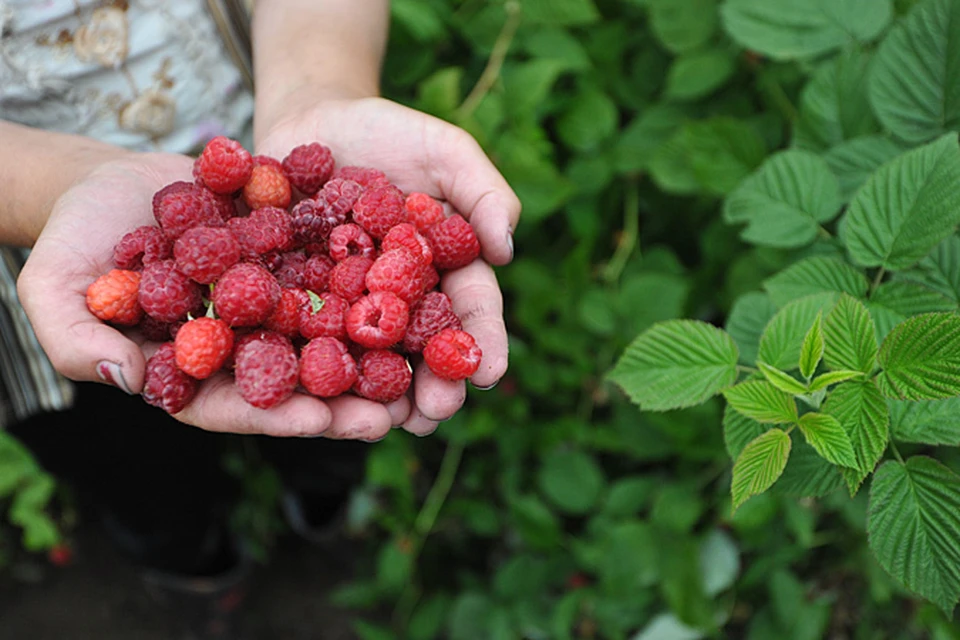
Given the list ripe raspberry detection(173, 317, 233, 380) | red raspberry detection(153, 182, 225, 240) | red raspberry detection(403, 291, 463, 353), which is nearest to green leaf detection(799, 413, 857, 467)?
red raspberry detection(403, 291, 463, 353)

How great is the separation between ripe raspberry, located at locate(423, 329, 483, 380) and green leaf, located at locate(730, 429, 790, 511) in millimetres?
403

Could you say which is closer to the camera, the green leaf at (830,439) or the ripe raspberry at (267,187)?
the green leaf at (830,439)

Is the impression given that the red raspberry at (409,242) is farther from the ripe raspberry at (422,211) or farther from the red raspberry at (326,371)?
the red raspberry at (326,371)

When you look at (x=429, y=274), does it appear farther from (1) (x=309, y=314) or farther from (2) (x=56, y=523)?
(2) (x=56, y=523)

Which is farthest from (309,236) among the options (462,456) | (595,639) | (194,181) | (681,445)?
(595,639)

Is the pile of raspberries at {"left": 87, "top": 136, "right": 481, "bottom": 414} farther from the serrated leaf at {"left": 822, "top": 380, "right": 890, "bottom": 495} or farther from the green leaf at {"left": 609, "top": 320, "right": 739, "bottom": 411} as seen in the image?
the serrated leaf at {"left": 822, "top": 380, "right": 890, "bottom": 495}

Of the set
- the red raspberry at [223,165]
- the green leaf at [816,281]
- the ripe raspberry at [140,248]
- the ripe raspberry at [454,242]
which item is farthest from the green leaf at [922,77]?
the ripe raspberry at [140,248]

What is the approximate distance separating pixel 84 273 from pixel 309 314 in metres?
0.34

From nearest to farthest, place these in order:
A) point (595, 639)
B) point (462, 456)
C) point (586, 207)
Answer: point (586, 207)
point (595, 639)
point (462, 456)

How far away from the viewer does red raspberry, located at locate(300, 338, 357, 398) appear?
1.09 metres

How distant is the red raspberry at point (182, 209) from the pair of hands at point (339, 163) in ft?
0.22

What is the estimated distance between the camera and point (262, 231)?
123 centimetres

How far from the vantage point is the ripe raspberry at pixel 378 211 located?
1.23m

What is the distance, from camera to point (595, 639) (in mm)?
1909
